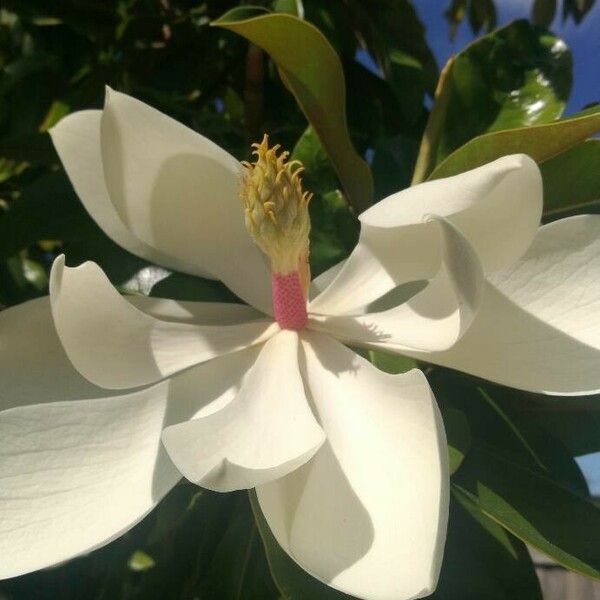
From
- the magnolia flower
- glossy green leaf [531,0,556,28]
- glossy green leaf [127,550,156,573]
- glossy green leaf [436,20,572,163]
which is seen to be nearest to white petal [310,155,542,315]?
the magnolia flower

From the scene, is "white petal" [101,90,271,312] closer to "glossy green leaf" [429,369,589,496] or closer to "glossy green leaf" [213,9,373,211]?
"glossy green leaf" [213,9,373,211]

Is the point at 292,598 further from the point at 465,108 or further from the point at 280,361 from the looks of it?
the point at 465,108

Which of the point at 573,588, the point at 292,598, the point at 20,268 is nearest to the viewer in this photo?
the point at 292,598

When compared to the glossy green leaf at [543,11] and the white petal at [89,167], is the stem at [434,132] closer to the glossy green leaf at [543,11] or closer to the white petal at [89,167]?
the white petal at [89,167]

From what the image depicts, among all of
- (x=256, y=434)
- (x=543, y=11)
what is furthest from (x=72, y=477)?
(x=543, y=11)

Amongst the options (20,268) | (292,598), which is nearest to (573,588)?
(20,268)

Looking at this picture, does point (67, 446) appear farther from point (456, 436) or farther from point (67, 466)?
point (456, 436)

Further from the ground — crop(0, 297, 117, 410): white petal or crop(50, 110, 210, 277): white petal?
crop(50, 110, 210, 277): white petal
